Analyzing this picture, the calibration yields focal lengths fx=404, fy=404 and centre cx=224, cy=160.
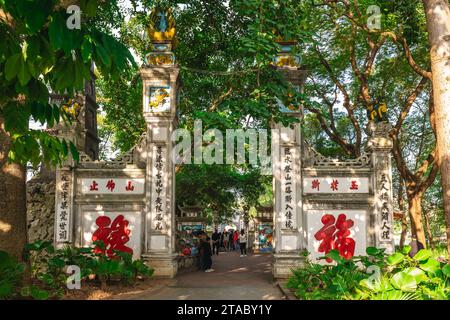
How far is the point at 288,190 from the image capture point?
9117 mm

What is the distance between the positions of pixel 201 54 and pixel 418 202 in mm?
8723

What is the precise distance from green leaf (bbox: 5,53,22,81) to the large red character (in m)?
7.79

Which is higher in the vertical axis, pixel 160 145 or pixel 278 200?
pixel 160 145

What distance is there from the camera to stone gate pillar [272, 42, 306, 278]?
29.3 feet

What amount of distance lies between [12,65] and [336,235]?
8022 mm

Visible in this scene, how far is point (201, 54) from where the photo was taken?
13.3 metres

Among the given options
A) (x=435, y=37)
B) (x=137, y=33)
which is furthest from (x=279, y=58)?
(x=137, y=33)

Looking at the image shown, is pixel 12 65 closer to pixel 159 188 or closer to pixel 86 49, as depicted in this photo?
pixel 86 49

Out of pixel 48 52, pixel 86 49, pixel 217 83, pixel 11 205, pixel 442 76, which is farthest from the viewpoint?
pixel 217 83

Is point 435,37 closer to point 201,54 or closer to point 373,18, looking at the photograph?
point 373,18

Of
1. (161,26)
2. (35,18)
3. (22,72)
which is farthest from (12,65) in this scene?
(161,26)

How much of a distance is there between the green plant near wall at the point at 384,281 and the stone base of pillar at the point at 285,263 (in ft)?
6.29

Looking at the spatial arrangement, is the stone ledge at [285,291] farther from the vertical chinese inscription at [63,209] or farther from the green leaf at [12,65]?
the green leaf at [12,65]

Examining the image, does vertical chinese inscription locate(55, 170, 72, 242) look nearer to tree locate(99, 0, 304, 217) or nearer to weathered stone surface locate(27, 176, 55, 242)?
weathered stone surface locate(27, 176, 55, 242)
